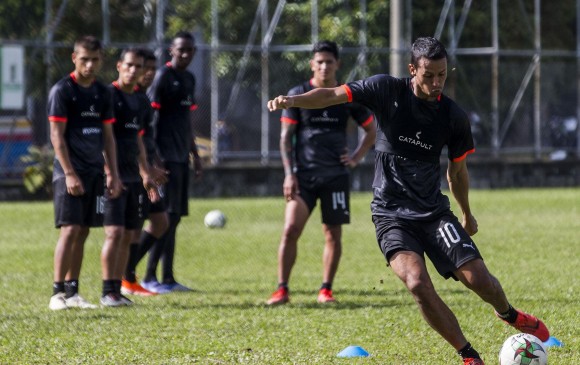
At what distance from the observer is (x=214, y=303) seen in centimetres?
998

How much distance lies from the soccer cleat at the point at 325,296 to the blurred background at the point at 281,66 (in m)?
13.1

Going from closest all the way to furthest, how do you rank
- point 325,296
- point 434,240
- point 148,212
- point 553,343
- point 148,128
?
1. point 434,240
2. point 553,343
3. point 325,296
4. point 148,128
5. point 148,212

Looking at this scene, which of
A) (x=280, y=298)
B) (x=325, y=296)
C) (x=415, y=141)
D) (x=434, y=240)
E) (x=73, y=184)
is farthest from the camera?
(x=325, y=296)

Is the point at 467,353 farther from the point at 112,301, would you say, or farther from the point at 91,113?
the point at 91,113

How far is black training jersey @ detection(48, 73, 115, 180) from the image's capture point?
30.8ft

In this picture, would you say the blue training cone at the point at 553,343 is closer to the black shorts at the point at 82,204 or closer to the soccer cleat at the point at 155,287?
the black shorts at the point at 82,204

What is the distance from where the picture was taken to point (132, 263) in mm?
10867

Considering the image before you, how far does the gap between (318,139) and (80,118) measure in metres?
2.13

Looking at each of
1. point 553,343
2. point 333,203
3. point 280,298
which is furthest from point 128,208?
point 553,343

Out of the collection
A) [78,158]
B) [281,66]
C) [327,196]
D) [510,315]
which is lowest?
[510,315]

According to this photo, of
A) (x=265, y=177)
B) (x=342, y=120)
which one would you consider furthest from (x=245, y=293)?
(x=265, y=177)

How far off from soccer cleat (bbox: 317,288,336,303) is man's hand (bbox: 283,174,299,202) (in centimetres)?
87

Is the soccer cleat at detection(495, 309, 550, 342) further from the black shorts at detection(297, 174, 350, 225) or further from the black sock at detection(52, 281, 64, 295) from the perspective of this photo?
the black sock at detection(52, 281, 64, 295)

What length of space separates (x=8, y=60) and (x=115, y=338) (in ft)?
53.6
